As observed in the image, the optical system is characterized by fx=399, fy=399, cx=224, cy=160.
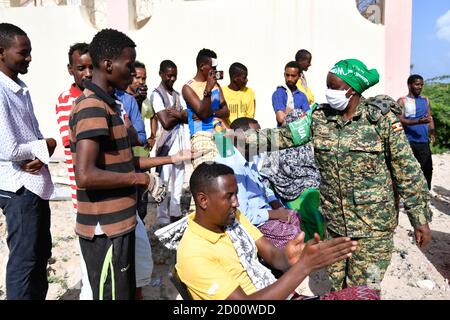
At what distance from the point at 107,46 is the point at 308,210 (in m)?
2.39

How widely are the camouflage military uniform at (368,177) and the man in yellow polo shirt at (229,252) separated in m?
0.65

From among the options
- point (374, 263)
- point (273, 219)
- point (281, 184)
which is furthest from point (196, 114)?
point (374, 263)

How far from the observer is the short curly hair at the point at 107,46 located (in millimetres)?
1980

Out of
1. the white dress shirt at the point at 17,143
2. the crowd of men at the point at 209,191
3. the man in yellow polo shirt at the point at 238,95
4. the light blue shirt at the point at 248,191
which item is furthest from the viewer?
the man in yellow polo shirt at the point at 238,95

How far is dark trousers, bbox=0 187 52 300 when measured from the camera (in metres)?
2.47

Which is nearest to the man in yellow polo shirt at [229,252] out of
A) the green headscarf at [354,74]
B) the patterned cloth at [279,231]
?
the patterned cloth at [279,231]

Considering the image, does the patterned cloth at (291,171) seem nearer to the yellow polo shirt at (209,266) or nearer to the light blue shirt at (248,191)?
the light blue shirt at (248,191)

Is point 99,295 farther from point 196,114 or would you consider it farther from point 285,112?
point 285,112

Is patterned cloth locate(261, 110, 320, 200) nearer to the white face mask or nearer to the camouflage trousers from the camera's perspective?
the camouflage trousers

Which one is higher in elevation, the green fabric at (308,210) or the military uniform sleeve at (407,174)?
the military uniform sleeve at (407,174)

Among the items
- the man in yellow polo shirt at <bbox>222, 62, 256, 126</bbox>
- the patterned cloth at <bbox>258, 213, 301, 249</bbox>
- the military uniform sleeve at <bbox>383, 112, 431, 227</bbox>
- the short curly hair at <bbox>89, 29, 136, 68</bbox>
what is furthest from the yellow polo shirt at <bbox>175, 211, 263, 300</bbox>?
the man in yellow polo shirt at <bbox>222, 62, 256, 126</bbox>

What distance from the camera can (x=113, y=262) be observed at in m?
2.09

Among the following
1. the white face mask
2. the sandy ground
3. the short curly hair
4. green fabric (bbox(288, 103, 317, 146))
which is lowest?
the sandy ground

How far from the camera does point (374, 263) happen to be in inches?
99.9
